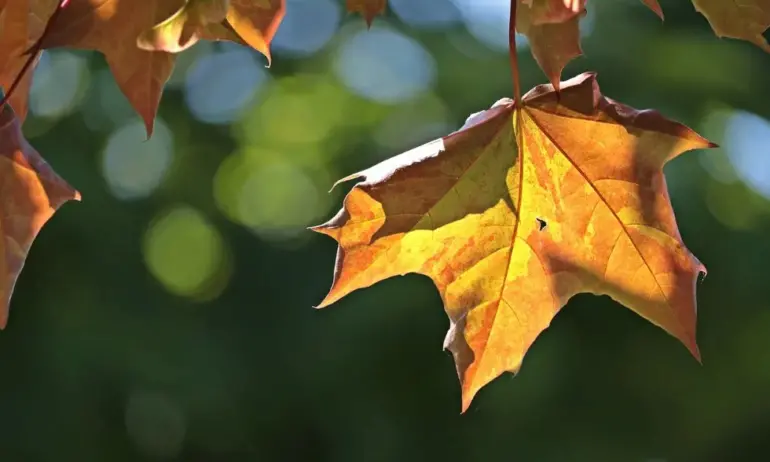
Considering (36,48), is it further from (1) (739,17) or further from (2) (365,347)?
(2) (365,347)

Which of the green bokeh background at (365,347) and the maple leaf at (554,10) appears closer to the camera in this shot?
the maple leaf at (554,10)

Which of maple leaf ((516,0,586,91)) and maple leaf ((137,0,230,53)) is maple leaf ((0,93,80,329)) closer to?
maple leaf ((137,0,230,53))

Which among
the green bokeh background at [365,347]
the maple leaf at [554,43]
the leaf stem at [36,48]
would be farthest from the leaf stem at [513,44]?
the green bokeh background at [365,347]

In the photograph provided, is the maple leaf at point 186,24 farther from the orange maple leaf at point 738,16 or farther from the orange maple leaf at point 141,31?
the orange maple leaf at point 738,16

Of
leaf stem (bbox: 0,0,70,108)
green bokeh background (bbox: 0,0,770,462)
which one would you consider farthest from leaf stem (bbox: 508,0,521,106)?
green bokeh background (bbox: 0,0,770,462)

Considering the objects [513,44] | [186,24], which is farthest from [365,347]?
[186,24]

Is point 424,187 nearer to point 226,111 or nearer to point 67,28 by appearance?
point 67,28
